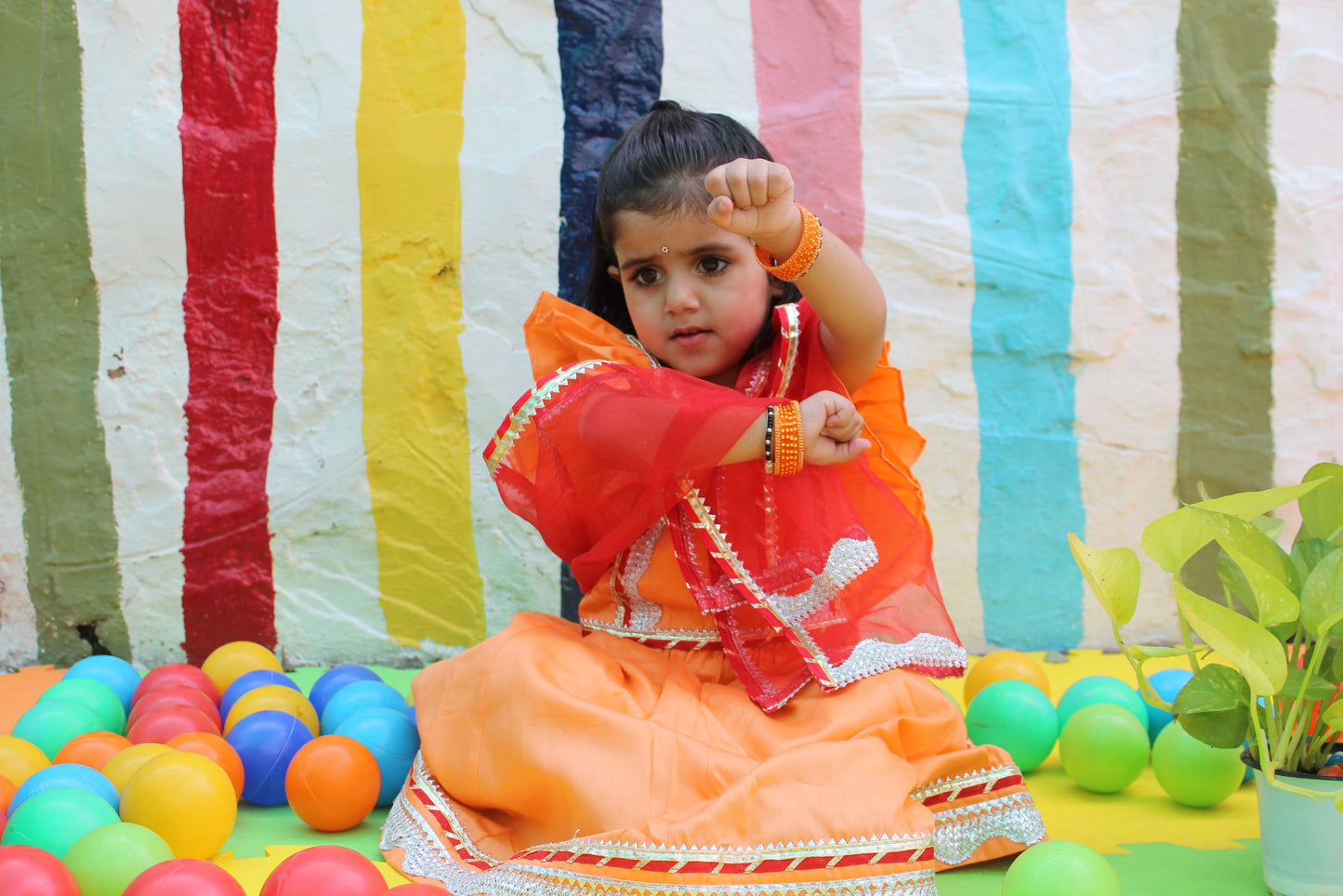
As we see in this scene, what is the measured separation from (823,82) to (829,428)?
1.25 metres

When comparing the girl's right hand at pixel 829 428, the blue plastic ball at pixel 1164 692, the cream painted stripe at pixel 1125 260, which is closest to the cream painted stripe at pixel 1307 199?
the cream painted stripe at pixel 1125 260

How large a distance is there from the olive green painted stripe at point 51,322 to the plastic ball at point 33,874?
1.38 metres

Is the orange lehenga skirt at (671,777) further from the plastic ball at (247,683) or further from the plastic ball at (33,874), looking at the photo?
the plastic ball at (247,683)

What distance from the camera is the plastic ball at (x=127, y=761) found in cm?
163

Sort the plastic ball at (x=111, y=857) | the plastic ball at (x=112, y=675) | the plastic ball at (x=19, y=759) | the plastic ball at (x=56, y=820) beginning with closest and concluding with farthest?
the plastic ball at (x=111, y=857) → the plastic ball at (x=56, y=820) → the plastic ball at (x=19, y=759) → the plastic ball at (x=112, y=675)

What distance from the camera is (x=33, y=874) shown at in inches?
46.4

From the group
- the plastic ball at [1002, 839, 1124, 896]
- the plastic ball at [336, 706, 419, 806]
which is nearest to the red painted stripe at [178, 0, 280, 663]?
the plastic ball at [336, 706, 419, 806]

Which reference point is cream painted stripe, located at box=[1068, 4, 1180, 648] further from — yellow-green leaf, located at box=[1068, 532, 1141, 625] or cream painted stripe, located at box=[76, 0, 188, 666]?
cream painted stripe, located at box=[76, 0, 188, 666]

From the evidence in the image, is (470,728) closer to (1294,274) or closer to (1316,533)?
(1316,533)

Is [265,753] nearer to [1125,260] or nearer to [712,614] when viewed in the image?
[712,614]

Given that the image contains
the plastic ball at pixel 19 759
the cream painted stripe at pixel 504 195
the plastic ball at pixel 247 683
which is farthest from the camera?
the cream painted stripe at pixel 504 195

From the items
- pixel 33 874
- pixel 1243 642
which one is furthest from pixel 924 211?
pixel 33 874

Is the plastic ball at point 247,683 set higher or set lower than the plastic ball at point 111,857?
lower

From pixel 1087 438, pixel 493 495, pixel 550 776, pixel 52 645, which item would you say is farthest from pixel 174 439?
pixel 1087 438
